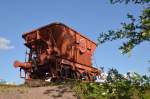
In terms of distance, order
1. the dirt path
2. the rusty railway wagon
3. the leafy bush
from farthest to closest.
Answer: the rusty railway wagon → the dirt path → the leafy bush

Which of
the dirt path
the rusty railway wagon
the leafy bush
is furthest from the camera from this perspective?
the rusty railway wagon

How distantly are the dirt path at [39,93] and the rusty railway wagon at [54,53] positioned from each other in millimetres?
9047

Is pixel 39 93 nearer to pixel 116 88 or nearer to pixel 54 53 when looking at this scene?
pixel 116 88

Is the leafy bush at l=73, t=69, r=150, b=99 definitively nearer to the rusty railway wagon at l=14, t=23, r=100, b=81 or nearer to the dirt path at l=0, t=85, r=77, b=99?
the dirt path at l=0, t=85, r=77, b=99

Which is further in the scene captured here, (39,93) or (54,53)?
(54,53)

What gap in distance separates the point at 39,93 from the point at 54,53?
10616mm

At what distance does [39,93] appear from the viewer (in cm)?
1514

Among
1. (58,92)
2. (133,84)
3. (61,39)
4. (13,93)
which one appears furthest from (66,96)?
(61,39)

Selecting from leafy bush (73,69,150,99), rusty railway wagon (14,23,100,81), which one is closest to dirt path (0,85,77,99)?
leafy bush (73,69,150,99)

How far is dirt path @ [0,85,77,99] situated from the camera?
573 inches

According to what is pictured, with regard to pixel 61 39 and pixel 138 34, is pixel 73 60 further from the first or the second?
pixel 138 34

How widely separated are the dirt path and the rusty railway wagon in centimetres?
905

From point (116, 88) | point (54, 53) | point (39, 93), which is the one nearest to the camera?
point (116, 88)

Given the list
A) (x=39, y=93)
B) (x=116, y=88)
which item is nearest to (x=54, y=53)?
(x=39, y=93)
